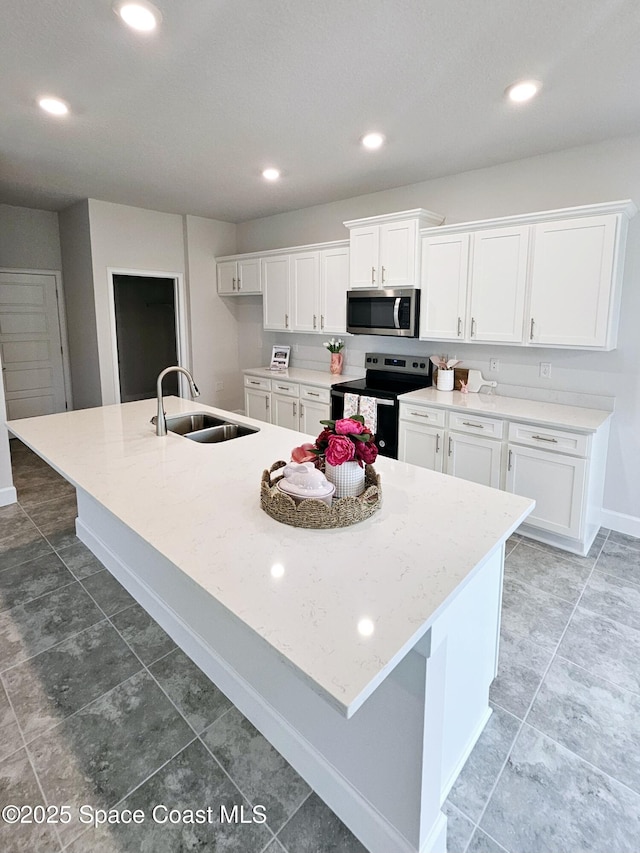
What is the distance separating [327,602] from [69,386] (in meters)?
5.77

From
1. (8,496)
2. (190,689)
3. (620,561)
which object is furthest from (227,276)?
(620,561)

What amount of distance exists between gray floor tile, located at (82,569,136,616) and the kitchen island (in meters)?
0.52

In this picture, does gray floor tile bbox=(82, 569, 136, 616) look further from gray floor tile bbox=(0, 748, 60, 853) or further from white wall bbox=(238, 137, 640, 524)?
white wall bbox=(238, 137, 640, 524)

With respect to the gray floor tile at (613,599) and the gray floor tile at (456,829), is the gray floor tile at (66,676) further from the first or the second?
the gray floor tile at (613,599)

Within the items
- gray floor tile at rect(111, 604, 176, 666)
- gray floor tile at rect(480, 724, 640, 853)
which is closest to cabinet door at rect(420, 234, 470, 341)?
gray floor tile at rect(480, 724, 640, 853)

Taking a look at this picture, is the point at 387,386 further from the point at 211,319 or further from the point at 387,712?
the point at 387,712

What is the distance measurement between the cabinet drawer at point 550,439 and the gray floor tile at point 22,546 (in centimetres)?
319

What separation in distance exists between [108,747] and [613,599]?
8.33 ft

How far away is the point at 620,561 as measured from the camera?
2951 mm

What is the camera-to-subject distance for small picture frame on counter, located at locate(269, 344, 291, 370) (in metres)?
5.41

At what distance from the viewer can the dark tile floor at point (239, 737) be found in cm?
141

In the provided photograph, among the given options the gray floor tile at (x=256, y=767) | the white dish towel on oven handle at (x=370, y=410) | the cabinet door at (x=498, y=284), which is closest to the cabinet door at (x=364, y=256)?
the cabinet door at (x=498, y=284)

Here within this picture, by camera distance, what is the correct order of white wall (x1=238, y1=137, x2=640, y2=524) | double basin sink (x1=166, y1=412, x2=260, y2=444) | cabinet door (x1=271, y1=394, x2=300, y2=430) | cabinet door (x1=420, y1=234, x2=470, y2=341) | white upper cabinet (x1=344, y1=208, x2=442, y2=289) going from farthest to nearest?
cabinet door (x1=271, y1=394, x2=300, y2=430) < white upper cabinet (x1=344, y1=208, x2=442, y2=289) < cabinet door (x1=420, y1=234, x2=470, y2=341) < white wall (x1=238, y1=137, x2=640, y2=524) < double basin sink (x1=166, y1=412, x2=260, y2=444)

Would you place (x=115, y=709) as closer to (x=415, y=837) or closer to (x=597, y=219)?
(x=415, y=837)
